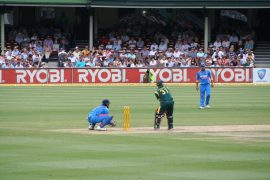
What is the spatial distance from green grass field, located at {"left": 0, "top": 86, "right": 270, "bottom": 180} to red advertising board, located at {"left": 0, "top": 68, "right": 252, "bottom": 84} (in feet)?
34.2

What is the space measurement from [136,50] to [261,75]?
7.58m

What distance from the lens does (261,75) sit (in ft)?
169

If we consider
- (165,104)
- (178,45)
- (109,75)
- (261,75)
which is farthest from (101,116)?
(178,45)

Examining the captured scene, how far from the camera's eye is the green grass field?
17.0 metres

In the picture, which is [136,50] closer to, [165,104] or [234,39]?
[234,39]

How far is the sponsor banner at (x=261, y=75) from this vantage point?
5150 centimetres

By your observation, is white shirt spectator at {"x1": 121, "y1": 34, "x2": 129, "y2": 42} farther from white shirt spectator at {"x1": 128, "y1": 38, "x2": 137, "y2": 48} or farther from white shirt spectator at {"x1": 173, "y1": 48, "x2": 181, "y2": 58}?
white shirt spectator at {"x1": 173, "y1": 48, "x2": 181, "y2": 58}

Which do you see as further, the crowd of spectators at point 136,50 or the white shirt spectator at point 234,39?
the white shirt spectator at point 234,39

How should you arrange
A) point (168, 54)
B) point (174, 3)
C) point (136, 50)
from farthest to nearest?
point (174, 3)
point (136, 50)
point (168, 54)

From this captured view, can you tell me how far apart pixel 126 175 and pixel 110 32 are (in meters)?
41.3

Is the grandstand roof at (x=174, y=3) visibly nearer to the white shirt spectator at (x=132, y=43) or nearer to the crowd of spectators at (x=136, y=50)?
the crowd of spectators at (x=136, y=50)

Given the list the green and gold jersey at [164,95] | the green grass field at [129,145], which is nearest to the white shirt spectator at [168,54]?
the green grass field at [129,145]

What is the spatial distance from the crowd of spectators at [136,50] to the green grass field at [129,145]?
496 inches

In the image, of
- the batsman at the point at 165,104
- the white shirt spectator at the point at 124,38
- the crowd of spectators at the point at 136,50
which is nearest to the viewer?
the batsman at the point at 165,104
